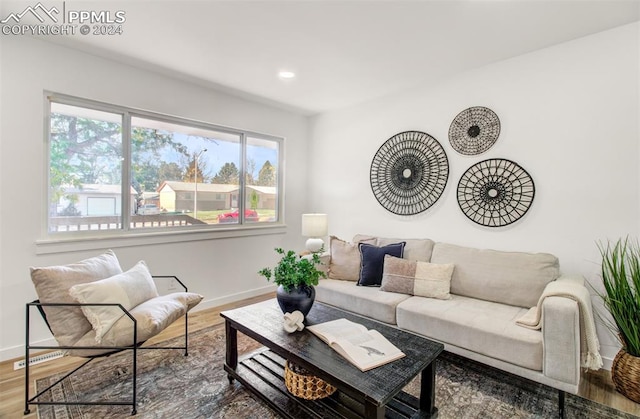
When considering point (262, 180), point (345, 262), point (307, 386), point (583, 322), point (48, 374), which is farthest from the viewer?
point (262, 180)

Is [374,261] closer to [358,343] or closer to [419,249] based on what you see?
[419,249]

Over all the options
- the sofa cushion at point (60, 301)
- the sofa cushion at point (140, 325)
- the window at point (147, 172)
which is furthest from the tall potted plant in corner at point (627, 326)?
the window at point (147, 172)

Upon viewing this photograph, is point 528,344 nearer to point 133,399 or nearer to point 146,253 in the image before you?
point 133,399

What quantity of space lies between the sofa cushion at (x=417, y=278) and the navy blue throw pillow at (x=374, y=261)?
0.11 meters

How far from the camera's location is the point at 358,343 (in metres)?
1.66

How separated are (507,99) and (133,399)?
3.62m

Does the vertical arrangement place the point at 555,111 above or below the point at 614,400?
above

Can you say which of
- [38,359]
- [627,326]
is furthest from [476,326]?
[38,359]

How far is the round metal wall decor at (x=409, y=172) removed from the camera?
3154mm

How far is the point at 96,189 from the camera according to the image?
271cm

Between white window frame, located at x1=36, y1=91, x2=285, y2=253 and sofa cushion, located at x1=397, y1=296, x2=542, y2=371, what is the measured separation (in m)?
2.26

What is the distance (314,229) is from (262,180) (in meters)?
1.05

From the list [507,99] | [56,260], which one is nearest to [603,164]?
[507,99]

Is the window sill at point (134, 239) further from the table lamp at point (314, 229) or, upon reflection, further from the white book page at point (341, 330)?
the white book page at point (341, 330)
